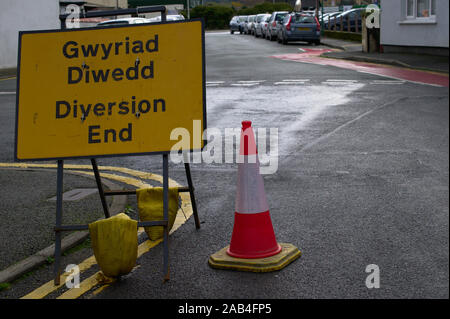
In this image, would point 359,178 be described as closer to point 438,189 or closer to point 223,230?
Result: point 438,189

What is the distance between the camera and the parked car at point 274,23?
138ft

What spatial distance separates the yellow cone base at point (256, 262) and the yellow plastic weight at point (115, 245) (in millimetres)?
599

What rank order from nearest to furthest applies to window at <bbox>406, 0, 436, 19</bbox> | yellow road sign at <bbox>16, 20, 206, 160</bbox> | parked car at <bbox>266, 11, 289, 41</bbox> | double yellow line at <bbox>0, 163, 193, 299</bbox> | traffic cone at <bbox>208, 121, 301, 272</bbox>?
1. double yellow line at <bbox>0, 163, 193, 299</bbox>
2. traffic cone at <bbox>208, 121, 301, 272</bbox>
3. yellow road sign at <bbox>16, 20, 206, 160</bbox>
4. window at <bbox>406, 0, 436, 19</bbox>
5. parked car at <bbox>266, 11, 289, 41</bbox>

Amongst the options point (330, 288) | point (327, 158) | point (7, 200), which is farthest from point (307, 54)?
point (330, 288)

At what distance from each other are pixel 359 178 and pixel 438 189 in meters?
0.90

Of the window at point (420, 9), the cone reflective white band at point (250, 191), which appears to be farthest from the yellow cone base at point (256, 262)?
the window at point (420, 9)

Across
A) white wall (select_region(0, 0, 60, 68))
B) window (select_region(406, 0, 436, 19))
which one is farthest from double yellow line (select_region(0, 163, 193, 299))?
white wall (select_region(0, 0, 60, 68))

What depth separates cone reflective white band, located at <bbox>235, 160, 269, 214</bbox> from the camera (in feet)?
16.7

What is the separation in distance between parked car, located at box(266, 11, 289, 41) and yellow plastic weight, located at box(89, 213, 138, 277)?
121 ft

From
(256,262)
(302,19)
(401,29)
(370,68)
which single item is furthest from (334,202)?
(302,19)

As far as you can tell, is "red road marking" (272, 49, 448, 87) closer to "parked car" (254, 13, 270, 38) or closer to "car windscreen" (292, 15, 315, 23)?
"car windscreen" (292, 15, 315, 23)

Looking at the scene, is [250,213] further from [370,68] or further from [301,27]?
[301,27]

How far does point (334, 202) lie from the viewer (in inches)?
266
